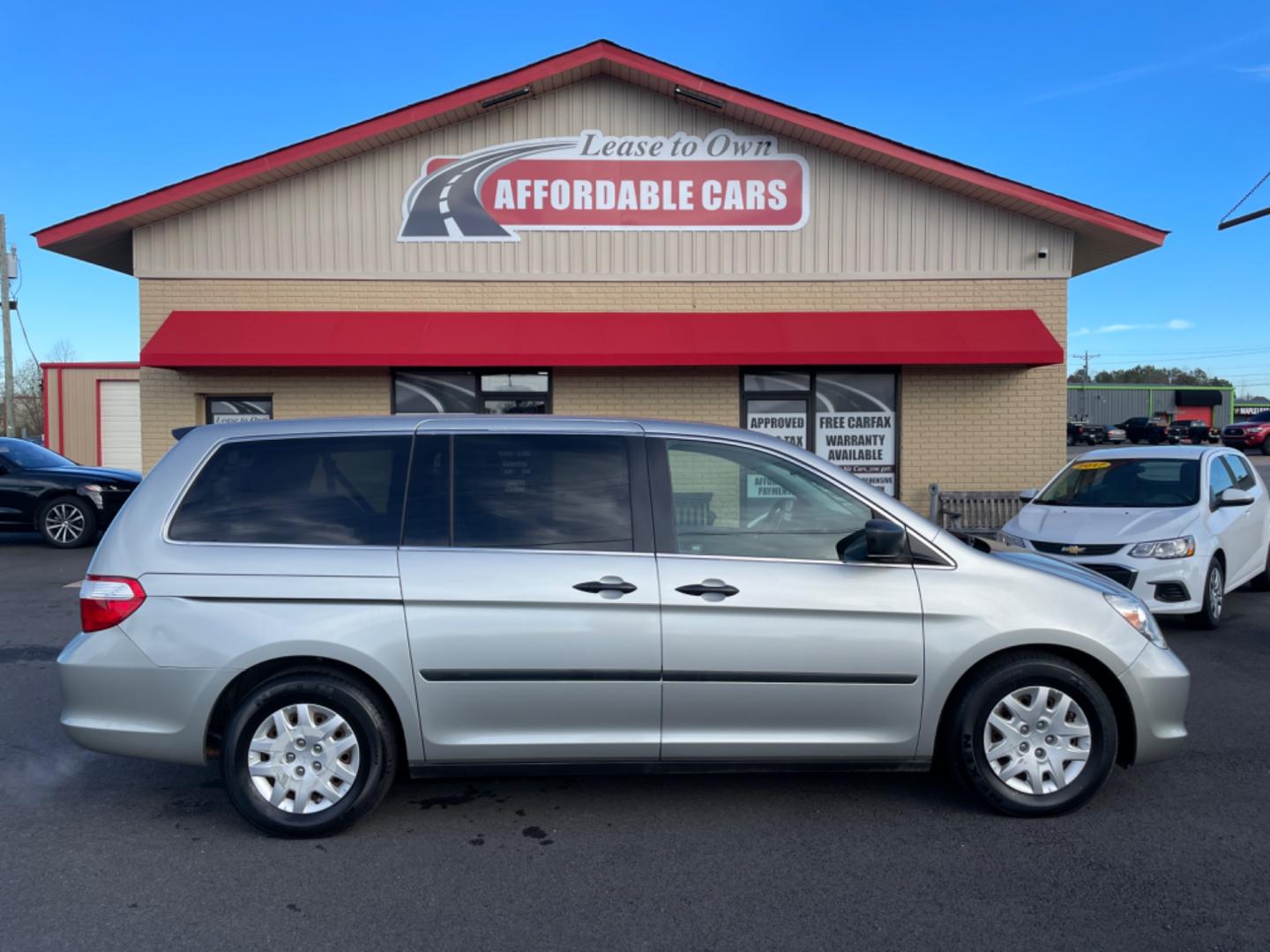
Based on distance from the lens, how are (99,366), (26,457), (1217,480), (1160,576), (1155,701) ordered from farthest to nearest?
1. (99,366)
2. (26,457)
3. (1217,480)
4. (1160,576)
5. (1155,701)

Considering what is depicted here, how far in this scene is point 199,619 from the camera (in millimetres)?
3963

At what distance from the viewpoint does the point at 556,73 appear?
12664mm

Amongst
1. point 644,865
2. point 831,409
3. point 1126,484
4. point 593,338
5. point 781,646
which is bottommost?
point 644,865

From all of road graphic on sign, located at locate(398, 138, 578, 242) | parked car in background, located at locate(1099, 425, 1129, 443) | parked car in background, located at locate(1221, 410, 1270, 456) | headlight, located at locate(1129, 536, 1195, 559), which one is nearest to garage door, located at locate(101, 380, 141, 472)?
road graphic on sign, located at locate(398, 138, 578, 242)

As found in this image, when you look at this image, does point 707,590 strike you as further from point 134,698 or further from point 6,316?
point 6,316

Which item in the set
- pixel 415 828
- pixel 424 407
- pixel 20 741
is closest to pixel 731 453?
pixel 415 828

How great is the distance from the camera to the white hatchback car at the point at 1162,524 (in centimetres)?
754

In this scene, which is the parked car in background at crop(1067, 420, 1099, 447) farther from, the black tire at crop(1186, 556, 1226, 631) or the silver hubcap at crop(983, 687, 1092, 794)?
the silver hubcap at crop(983, 687, 1092, 794)

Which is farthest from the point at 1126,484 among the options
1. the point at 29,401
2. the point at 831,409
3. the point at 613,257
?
the point at 29,401

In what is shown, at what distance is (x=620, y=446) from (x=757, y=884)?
1.88 metres

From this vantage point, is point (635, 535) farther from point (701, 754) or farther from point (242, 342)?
point (242, 342)

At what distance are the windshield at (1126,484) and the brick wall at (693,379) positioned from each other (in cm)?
410

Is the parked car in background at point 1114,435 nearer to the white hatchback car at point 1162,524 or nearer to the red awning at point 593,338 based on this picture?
the red awning at point 593,338

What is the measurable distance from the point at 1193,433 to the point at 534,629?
42072mm
